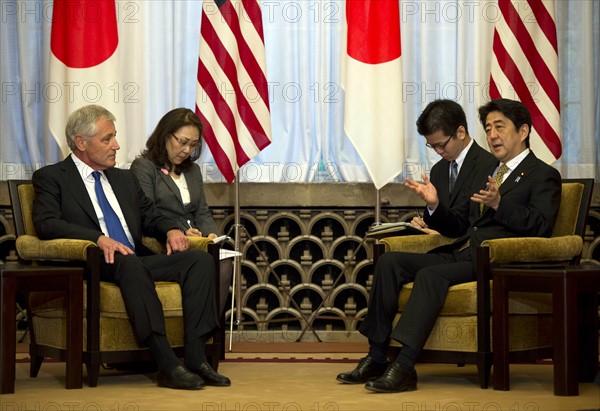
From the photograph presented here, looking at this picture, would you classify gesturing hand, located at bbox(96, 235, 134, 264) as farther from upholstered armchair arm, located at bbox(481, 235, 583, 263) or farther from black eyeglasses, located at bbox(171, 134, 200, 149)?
upholstered armchair arm, located at bbox(481, 235, 583, 263)

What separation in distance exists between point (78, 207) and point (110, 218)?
169mm

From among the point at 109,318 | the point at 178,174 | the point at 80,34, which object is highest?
the point at 80,34

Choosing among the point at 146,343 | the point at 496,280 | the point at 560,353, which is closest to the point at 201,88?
the point at 146,343

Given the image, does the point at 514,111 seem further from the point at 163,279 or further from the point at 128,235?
the point at 128,235

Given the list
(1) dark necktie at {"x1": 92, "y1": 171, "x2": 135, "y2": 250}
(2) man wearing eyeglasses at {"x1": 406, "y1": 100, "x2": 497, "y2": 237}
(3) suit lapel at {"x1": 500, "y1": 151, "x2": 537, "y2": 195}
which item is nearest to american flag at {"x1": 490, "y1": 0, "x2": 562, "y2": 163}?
(2) man wearing eyeglasses at {"x1": 406, "y1": 100, "x2": 497, "y2": 237}

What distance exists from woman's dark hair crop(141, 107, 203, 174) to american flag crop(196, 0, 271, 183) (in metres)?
0.51

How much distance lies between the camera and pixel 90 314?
3990 mm

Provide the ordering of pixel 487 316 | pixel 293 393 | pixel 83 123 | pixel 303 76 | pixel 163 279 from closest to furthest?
pixel 293 393 → pixel 487 316 → pixel 163 279 → pixel 83 123 → pixel 303 76

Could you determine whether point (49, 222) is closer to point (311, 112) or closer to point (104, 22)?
point (104, 22)

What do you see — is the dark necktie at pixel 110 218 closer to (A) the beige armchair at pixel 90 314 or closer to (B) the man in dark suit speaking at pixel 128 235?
(B) the man in dark suit speaking at pixel 128 235

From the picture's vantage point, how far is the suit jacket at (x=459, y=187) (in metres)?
4.56

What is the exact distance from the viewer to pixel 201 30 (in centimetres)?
559

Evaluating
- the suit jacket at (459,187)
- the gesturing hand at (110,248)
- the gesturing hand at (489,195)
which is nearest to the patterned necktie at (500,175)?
the suit jacket at (459,187)

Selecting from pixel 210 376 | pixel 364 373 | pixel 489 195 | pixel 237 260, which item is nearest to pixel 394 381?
pixel 364 373
